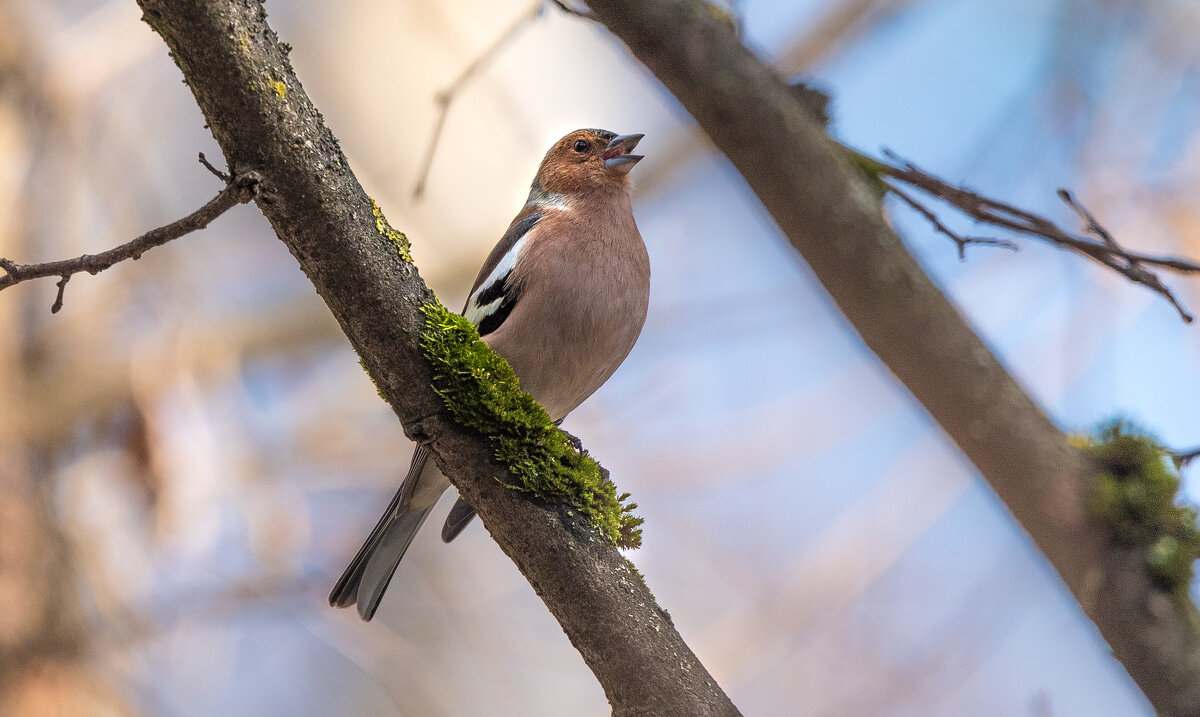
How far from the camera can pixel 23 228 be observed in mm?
6703

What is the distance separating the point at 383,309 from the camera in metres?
2.49

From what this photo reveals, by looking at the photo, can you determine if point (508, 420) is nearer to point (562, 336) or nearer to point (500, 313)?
point (562, 336)

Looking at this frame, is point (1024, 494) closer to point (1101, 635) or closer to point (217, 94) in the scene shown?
point (1101, 635)

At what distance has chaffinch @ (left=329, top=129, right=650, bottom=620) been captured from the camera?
12.1 ft

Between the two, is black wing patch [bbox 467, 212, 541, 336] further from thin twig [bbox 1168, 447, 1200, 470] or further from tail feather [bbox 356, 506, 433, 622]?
thin twig [bbox 1168, 447, 1200, 470]

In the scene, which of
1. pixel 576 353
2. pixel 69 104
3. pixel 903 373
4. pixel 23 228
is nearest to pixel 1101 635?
pixel 903 373

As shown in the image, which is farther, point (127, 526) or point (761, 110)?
point (127, 526)

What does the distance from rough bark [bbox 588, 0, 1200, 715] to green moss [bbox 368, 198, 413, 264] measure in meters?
0.93

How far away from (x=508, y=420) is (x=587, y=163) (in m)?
2.39

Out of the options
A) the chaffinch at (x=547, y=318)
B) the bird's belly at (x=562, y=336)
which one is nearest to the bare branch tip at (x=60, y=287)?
the chaffinch at (x=547, y=318)

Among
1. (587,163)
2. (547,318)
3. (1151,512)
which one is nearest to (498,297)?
(547,318)

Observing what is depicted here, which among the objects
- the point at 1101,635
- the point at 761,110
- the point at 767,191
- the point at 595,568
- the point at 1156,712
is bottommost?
the point at 1156,712

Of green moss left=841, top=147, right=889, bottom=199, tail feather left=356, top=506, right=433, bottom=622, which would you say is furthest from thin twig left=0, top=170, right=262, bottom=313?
tail feather left=356, top=506, right=433, bottom=622

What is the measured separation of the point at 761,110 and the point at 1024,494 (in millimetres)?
1310
